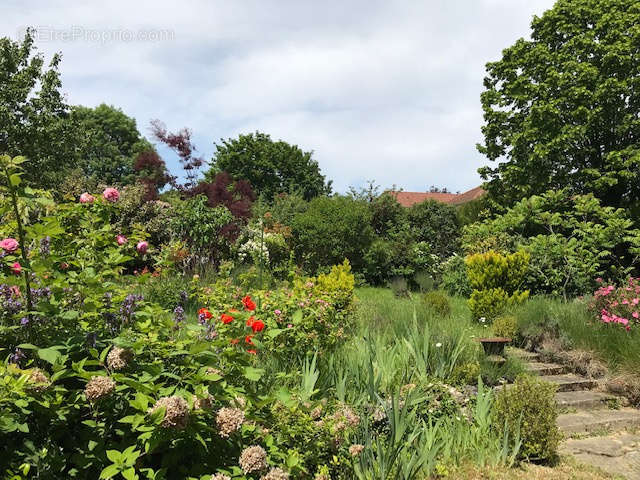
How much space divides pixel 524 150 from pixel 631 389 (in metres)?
13.0

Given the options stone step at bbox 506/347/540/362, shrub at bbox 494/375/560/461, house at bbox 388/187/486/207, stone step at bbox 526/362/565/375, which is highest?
house at bbox 388/187/486/207

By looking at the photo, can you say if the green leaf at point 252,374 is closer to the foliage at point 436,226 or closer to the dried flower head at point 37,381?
the dried flower head at point 37,381

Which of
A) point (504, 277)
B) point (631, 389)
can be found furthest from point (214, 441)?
point (504, 277)

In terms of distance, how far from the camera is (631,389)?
5734mm

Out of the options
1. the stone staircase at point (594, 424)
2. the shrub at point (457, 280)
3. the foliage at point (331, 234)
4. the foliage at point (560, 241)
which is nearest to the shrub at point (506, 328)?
the stone staircase at point (594, 424)

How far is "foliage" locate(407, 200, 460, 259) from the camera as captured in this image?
57.7 ft

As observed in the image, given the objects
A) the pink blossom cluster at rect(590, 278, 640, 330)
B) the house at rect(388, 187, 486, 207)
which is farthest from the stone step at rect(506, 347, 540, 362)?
the house at rect(388, 187, 486, 207)

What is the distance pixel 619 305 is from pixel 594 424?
9.67ft

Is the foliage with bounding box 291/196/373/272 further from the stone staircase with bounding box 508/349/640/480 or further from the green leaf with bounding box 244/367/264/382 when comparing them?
Answer: the green leaf with bounding box 244/367/264/382

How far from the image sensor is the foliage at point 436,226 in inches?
693

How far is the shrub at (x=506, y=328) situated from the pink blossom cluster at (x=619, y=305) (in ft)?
4.07

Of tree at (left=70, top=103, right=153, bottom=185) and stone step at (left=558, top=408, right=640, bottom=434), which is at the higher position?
tree at (left=70, top=103, right=153, bottom=185)

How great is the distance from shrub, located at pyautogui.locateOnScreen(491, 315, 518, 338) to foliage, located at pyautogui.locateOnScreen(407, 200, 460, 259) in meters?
9.73

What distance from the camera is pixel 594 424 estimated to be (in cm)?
491
